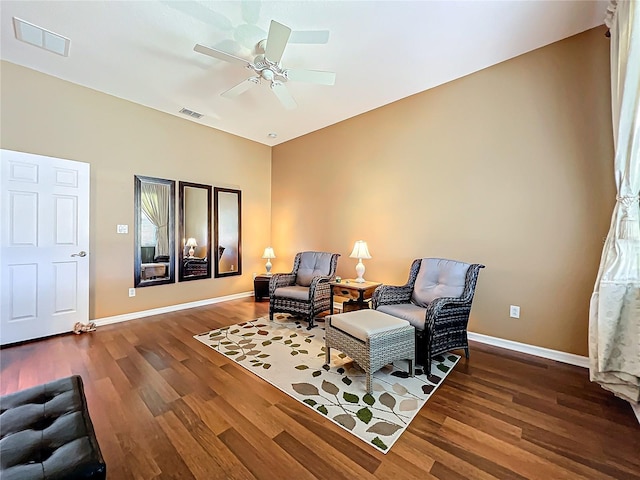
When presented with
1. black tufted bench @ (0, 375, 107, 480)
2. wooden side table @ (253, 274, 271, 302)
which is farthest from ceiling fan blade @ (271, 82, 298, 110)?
wooden side table @ (253, 274, 271, 302)

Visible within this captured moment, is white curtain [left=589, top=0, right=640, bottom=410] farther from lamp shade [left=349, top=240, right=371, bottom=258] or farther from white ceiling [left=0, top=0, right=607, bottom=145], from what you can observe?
lamp shade [left=349, top=240, right=371, bottom=258]

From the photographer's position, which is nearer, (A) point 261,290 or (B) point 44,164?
(B) point 44,164

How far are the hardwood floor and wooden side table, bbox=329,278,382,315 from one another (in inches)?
50.2

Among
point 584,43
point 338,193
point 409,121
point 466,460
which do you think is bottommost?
point 466,460

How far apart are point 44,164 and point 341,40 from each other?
11.5ft

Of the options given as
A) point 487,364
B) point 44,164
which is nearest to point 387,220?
point 487,364

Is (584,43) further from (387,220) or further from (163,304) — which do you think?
(163,304)

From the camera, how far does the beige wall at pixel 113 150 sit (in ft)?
10.4

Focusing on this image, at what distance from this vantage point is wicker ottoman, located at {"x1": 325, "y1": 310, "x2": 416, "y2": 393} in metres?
2.13

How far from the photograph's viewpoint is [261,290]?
495 centimetres

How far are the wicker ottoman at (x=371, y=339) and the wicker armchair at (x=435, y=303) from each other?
20 cm

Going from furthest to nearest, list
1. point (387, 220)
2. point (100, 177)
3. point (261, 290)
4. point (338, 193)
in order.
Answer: point (261, 290)
point (338, 193)
point (387, 220)
point (100, 177)

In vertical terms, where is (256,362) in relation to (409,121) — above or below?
below

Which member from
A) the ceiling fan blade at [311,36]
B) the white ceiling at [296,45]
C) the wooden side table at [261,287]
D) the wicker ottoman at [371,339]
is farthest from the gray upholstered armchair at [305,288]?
the ceiling fan blade at [311,36]
